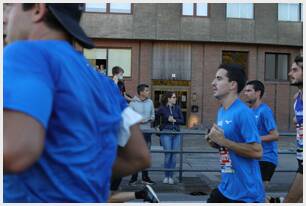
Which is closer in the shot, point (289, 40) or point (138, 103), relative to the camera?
point (138, 103)

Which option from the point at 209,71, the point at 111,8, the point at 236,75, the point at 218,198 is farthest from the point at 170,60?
the point at 218,198

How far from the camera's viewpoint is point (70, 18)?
1840 millimetres

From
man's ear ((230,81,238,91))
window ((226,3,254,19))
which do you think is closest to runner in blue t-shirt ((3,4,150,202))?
man's ear ((230,81,238,91))

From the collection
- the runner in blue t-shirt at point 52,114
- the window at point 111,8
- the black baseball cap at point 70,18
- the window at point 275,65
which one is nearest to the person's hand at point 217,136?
the runner in blue t-shirt at point 52,114

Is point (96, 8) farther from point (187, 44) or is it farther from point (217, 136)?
point (217, 136)

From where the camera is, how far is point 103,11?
26984mm

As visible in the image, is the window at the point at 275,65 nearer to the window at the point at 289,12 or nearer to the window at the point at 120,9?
the window at the point at 289,12

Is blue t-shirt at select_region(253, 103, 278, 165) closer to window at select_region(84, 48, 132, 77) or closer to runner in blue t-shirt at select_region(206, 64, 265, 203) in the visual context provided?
runner in blue t-shirt at select_region(206, 64, 265, 203)

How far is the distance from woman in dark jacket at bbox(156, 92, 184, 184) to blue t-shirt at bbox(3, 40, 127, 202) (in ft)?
23.8

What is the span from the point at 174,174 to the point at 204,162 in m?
2.24

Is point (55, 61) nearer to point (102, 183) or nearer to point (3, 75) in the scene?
point (3, 75)

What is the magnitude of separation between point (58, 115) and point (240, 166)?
9.36 feet

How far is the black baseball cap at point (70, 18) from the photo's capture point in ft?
5.86

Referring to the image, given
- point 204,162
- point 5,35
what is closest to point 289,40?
point 204,162
